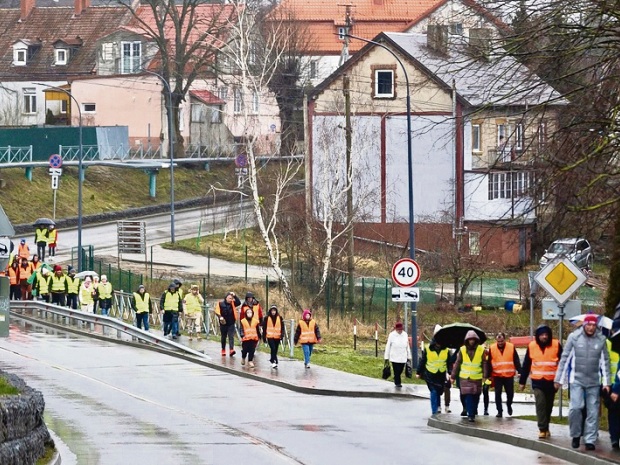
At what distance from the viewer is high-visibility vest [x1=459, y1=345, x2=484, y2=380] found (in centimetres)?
2347

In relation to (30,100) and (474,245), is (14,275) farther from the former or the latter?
(30,100)

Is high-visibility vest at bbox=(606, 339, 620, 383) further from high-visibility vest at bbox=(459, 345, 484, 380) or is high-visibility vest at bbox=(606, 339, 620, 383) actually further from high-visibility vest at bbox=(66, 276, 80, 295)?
high-visibility vest at bbox=(66, 276, 80, 295)

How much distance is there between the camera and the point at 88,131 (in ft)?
259

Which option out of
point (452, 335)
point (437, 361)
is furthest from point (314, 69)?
point (437, 361)

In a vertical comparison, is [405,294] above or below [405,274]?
below

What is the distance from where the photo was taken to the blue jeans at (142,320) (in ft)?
139

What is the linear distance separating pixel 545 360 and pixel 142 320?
903 inches

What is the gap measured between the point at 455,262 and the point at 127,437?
3162 cm

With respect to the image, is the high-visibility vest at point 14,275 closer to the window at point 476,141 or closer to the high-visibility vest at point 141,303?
Result: the high-visibility vest at point 141,303

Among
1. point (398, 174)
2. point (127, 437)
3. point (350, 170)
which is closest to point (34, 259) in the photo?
point (350, 170)

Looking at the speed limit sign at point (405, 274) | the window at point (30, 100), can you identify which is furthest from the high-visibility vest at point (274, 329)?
the window at point (30, 100)

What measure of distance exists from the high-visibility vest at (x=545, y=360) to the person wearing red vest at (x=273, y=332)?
13.1 meters

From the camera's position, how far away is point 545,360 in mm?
21219

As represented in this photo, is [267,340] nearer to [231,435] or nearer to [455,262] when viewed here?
[231,435]
